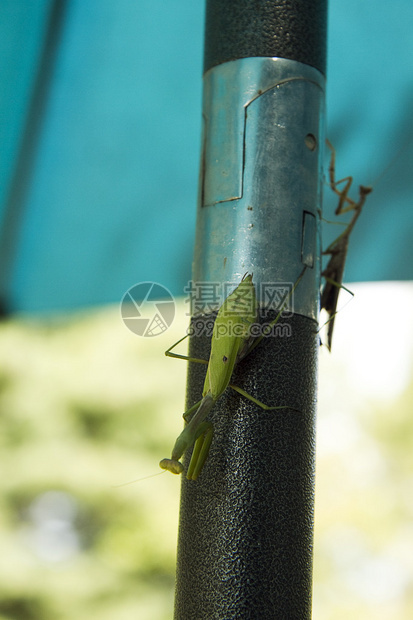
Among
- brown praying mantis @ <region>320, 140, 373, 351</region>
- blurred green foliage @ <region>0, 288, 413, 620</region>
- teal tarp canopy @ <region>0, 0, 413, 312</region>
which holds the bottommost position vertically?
blurred green foliage @ <region>0, 288, 413, 620</region>

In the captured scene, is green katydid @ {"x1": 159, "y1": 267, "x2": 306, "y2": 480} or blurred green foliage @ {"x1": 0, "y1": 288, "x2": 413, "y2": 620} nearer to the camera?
green katydid @ {"x1": 159, "y1": 267, "x2": 306, "y2": 480}

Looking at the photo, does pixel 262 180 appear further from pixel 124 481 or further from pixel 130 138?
pixel 124 481

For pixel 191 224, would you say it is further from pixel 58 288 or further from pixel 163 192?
pixel 58 288

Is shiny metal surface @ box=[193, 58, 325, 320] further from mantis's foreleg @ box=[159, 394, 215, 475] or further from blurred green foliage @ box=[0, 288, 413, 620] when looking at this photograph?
blurred green foliage @ box=[0, 288, 413, 620]

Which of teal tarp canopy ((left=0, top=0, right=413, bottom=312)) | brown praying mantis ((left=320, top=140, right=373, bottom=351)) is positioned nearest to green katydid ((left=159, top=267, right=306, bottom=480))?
brown praying mantis ((left=320, top=140, right=373, bottom=351))

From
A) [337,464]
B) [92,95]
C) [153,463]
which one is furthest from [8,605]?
[92,95]

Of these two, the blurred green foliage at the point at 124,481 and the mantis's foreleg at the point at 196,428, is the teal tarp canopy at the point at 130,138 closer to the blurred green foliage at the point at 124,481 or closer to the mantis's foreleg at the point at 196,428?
the blurred green foliage at the point at 124,481

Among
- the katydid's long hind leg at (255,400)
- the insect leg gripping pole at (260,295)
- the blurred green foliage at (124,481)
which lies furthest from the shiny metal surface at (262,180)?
the blurred green foliage at (124,481)
